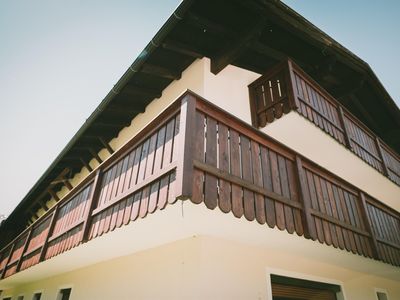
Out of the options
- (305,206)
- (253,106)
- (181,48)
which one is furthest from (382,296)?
(181,48)

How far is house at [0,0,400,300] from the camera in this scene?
351 centimetres

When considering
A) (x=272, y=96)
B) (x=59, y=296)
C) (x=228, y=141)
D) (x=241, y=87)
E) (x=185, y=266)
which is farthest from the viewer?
(x=59, y=296)

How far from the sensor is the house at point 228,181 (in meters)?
3.51

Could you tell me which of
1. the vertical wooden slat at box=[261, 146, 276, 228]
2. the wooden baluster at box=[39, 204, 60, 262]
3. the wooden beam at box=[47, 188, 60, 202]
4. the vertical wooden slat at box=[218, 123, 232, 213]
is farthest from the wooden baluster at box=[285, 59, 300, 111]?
the wooden beam at box=[47, 188, 60, 202]

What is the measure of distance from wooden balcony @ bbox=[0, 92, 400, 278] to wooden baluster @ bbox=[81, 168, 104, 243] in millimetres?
17

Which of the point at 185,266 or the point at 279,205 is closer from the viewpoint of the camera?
the point at 279,205

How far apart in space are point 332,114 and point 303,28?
2.26 metres

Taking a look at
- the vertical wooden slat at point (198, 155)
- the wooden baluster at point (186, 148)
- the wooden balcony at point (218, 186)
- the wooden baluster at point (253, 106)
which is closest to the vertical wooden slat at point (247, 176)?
the wooden balcony at point (218, 186)

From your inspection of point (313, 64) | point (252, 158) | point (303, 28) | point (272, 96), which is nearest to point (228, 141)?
point (252, 158)

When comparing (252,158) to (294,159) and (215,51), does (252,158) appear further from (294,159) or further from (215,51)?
(215,51)

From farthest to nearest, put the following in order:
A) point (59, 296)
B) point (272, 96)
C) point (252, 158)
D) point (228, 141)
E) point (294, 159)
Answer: point (59, 296), point (272, 96), point (294, 159), point (252, 158), point (228, 141)

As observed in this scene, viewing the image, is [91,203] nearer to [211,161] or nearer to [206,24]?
[211,161]

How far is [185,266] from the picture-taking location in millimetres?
4238

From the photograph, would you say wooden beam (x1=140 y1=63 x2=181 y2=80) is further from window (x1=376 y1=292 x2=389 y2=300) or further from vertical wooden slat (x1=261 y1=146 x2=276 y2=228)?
window (x1=376 y1=292 x2=389 y2=300)
